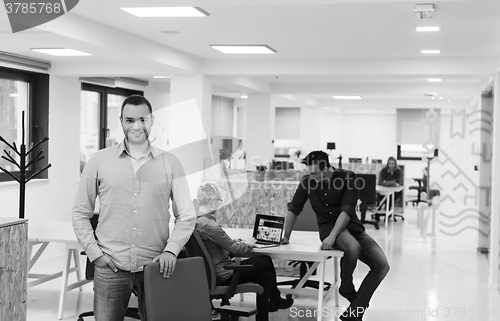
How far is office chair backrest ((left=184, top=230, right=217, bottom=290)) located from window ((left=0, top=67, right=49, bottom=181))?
426 cm

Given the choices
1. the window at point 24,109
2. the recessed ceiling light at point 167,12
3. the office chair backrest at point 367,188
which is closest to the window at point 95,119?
the window at point 24,109

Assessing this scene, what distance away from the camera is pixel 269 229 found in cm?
547

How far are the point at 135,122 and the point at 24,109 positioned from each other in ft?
20.3

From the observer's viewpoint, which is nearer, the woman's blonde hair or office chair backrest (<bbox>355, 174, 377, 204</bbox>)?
the woman's blonde hair

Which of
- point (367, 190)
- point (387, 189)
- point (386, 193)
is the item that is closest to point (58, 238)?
point (367, 190)

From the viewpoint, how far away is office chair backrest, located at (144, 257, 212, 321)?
294cm

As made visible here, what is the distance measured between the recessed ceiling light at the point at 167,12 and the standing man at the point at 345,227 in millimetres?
1482

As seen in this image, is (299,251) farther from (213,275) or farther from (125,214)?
(125,214)

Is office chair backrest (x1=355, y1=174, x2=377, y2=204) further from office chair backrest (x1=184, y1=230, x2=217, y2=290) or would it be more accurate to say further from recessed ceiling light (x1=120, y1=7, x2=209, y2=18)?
office chair backrest (x1=184, y1=230, x2=217, y2=290)

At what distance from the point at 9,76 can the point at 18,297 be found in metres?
5.45

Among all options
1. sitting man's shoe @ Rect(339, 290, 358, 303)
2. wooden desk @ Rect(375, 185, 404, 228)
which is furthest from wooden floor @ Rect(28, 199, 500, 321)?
wooden desk @ Rect(375, 185, 404, 228)

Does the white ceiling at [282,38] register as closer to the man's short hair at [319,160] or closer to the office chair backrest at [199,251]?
the man's short hair at [319,160]

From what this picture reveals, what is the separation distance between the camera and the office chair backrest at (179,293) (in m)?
2.94

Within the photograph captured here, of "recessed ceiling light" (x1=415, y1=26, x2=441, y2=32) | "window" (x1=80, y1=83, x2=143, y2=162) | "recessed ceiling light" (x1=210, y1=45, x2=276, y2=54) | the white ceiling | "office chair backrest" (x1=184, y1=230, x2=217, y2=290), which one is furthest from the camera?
"window" (x1=80, y1=83, x2=143, y2=162)
